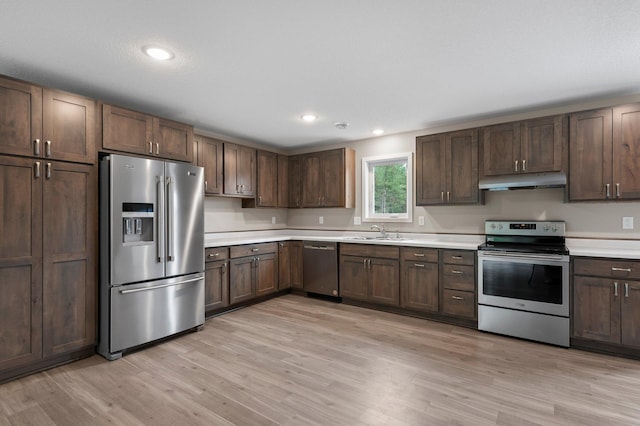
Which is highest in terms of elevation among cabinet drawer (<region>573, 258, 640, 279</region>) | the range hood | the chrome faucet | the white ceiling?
the white ceiling

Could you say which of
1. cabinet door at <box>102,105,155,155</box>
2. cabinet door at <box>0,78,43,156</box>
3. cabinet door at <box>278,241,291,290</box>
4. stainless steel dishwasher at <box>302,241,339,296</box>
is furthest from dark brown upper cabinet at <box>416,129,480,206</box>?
cabinet door at <box>0,78,43,156</box>

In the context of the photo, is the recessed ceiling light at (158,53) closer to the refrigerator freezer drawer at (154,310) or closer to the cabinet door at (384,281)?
the refrigerator freezer drawer at (154,310)

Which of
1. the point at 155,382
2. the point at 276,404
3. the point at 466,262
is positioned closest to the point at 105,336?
the point at 155,382

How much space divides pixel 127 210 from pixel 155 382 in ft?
4.89

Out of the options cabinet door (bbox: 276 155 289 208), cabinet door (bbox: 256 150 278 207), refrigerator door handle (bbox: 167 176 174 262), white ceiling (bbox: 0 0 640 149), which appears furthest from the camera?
cabinet door (bbox: 276 155 289 208)

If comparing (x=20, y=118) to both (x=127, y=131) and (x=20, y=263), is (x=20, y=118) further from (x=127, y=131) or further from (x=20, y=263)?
(x=20, y=263)

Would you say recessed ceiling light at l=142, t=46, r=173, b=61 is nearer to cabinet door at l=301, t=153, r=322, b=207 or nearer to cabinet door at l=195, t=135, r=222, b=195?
cabinet door at l=195, t=135, r=222, b=195

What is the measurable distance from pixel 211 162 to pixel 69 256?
2.02m

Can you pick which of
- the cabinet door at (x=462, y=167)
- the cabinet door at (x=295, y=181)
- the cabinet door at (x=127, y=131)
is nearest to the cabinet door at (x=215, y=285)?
the cabinet door at (x=127, y=131)

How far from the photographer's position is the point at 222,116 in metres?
3.96

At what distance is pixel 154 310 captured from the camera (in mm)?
3137

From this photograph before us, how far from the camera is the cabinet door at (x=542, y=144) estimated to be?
11.1 feet

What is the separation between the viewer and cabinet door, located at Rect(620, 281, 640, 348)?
2.80 m

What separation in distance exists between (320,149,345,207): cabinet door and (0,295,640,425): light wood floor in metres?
2.23
